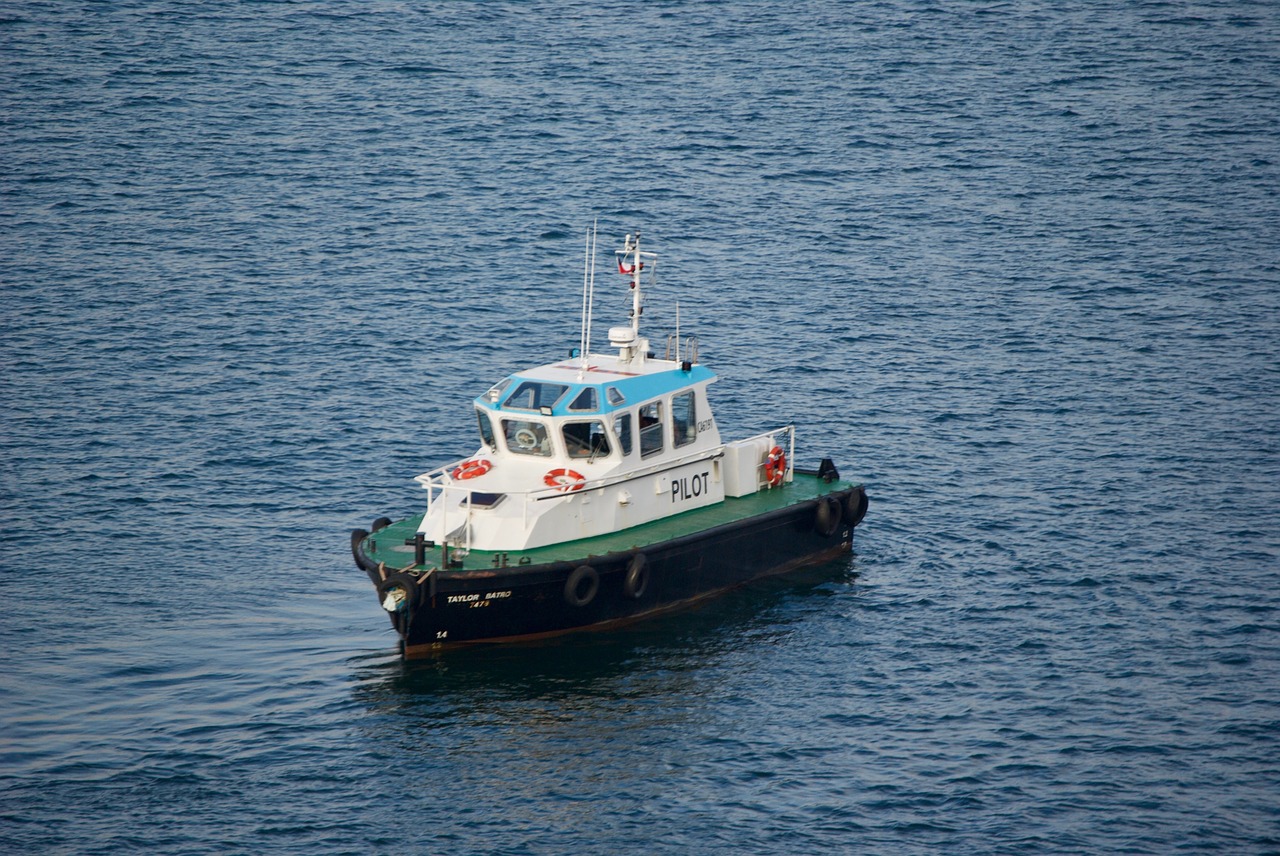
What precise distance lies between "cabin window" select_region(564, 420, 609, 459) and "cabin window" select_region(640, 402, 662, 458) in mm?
986

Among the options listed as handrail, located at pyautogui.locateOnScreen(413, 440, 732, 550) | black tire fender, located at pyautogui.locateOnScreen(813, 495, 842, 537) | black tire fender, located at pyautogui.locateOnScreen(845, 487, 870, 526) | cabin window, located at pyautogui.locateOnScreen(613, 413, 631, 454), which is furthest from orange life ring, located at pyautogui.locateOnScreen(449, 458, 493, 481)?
black tire fender, located at pyautogui.locateOnScreen(845, 487, 870, 526)

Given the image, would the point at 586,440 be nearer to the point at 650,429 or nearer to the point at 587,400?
the point at 587,400

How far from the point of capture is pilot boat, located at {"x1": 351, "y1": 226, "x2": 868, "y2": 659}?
29.0m

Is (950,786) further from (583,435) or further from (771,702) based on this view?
(583,435)

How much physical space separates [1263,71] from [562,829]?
209ft

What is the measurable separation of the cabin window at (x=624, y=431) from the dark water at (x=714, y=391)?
149 inches

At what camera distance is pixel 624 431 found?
31.4m

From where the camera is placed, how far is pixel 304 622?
30.5m

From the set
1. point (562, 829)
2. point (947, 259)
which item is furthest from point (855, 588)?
point (947, 259)

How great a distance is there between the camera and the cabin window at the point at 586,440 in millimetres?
31033

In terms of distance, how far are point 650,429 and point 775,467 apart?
423cm

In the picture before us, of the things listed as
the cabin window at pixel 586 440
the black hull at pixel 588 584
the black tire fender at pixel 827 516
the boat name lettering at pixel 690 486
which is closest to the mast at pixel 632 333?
the cabin window at pixel 586 440

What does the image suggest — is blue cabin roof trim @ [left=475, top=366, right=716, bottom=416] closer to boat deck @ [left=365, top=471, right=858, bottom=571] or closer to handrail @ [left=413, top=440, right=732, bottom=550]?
handrail @ [left=413, top=440, right=732, bottom=550]

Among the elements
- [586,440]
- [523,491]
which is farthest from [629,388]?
[523,491]
